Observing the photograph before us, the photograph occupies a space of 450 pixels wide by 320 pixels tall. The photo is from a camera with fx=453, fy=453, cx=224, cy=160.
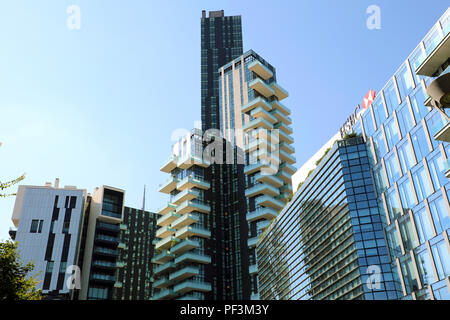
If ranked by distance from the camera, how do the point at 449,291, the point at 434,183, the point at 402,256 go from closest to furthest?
the point at 449,291, the point at 434,183, the point at 402,256

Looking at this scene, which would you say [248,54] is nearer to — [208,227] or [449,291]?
[208,227]

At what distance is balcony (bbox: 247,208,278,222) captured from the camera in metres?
87.9

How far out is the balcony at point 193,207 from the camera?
97438 mm

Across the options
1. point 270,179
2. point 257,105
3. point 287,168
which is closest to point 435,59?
point 270,179

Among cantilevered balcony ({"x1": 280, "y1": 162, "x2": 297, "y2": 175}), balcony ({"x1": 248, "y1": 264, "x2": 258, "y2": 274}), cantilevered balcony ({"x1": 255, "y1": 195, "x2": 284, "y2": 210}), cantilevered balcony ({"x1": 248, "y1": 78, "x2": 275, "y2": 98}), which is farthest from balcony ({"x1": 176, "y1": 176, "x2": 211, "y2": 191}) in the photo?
cantilevered balcony ({"x1": 248, "y1": 78, "x2": 275, "y2": 98})

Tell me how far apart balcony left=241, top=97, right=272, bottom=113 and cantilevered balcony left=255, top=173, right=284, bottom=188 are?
16659 millimetres

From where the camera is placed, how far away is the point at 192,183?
101m

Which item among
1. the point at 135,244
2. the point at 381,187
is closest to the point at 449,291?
the point at 381,187

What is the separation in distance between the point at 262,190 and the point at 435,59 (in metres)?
53.5

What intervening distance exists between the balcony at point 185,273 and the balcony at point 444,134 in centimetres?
6239

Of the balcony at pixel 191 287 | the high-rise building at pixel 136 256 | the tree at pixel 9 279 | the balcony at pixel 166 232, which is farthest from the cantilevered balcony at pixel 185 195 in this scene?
the tree at pixel 9 279

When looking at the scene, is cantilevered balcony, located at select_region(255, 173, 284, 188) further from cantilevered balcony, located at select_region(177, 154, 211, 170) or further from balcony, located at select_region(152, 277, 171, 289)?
balcony, located at select_region(152, 277, 171, 289)
